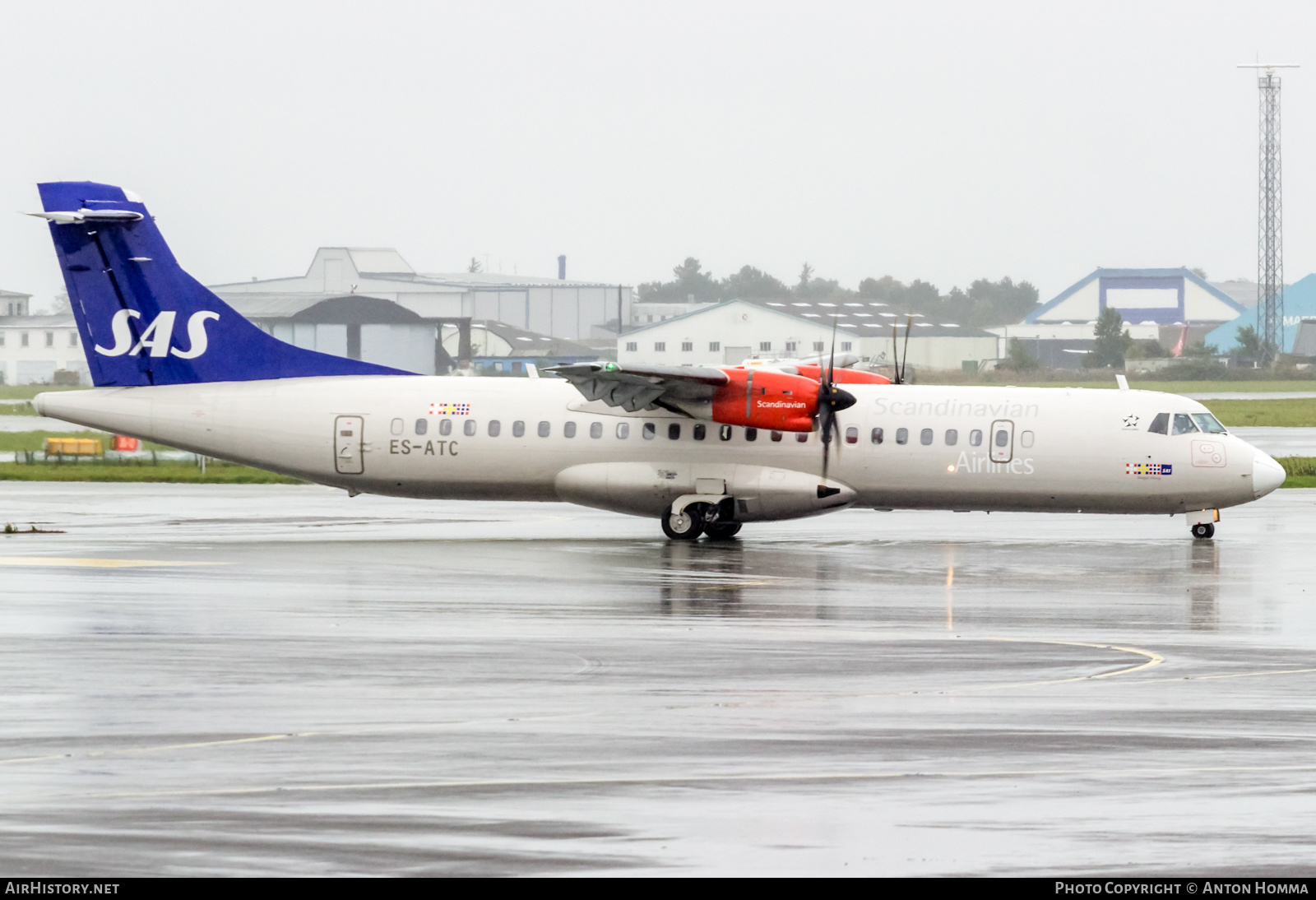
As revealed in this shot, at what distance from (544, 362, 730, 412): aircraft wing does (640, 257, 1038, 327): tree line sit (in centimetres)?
9840

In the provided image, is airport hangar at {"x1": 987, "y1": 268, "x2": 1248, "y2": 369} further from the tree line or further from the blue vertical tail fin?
the blue vertical tail fin

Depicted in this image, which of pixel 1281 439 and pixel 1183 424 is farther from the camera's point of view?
pixel 1281 439

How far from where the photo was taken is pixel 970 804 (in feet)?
28.2

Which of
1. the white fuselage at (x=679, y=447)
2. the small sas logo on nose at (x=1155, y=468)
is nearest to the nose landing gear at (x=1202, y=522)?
the white fuselage at (x=679, y=447)

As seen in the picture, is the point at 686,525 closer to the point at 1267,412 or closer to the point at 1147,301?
the point at 1267,412

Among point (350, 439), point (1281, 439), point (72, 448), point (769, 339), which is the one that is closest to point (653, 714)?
point (350, 439)

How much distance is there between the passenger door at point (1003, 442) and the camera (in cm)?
2527

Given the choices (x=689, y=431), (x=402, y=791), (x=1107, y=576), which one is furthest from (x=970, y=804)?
(x=689, y=431)

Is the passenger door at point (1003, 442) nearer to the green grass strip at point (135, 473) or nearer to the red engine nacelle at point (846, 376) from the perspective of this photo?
the red engine nacelle at point (846, 376)

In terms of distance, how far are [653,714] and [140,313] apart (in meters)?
18.5

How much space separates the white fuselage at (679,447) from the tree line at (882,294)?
97145mm

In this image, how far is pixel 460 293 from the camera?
12975cm

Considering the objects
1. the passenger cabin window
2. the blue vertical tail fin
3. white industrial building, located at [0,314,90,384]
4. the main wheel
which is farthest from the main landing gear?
white industrial building, located at [0,314,90,384]

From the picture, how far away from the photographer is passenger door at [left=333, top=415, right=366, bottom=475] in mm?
26266
